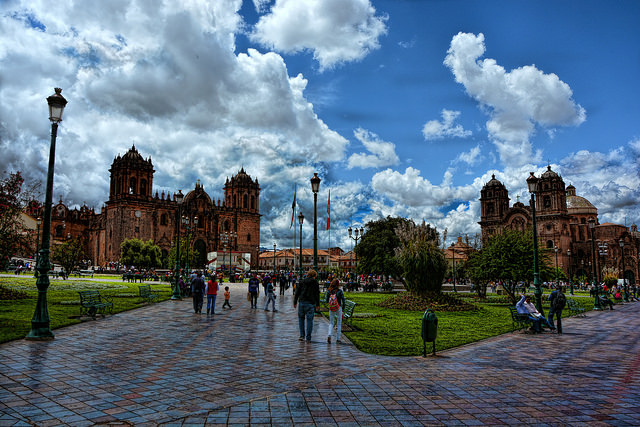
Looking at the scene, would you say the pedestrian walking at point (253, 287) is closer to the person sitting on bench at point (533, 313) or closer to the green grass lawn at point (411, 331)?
the green grass lawn at point (411, 331)

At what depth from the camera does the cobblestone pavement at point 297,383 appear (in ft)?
15.8

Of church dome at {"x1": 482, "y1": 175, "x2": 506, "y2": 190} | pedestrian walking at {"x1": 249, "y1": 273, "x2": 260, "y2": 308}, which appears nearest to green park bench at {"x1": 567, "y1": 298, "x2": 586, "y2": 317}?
pedestrian walking at {"x1": 249, "y1": 273, "x2": 260, "y2": 308}

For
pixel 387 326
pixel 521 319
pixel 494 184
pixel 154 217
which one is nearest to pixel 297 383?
pixel 387 326

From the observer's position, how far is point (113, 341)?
938cm

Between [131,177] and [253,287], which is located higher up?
[131,177]

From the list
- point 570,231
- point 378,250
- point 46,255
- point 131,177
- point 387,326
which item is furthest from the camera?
point 570,231

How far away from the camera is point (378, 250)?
42.5 metres

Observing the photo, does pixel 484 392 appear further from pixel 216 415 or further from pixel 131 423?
pixel 131 423

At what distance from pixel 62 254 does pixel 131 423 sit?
1785 inches

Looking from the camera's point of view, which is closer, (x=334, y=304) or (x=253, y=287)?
(x=334, y=304)

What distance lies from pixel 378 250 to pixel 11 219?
31.2 metres

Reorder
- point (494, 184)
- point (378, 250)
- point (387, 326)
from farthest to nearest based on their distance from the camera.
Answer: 1. point (494, 184)
2. point (378, 250)
3. point (387, 326)

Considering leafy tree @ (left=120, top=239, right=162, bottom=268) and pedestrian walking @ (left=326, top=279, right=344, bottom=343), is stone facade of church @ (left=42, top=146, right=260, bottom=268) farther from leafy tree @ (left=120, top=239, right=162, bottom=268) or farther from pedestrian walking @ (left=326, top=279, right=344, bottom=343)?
pedestrian walking @ (left=326, top=279, right=344, bottom=343)

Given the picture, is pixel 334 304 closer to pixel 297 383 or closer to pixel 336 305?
pixel 336 305
